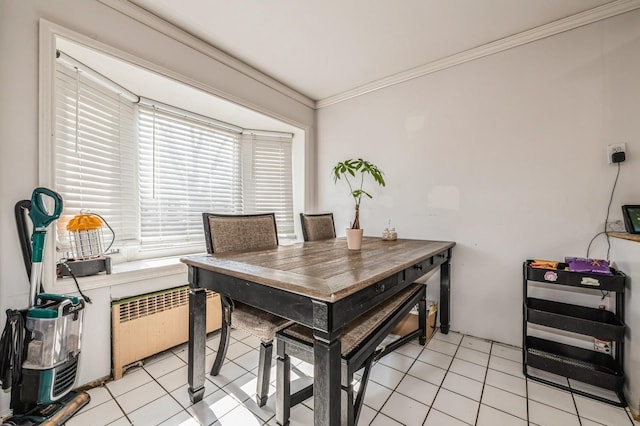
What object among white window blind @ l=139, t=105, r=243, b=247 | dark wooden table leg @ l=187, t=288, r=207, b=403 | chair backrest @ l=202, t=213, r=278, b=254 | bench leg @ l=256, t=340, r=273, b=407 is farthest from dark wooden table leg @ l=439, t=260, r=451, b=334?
white window blind @ l=139, t=105, r=243, b=247

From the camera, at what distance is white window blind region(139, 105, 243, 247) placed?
237cm

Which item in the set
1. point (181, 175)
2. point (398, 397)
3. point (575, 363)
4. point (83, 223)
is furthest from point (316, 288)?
point (181, 175)

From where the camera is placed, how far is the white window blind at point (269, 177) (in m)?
3.25

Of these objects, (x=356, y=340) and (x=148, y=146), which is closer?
(x=356, y=340)

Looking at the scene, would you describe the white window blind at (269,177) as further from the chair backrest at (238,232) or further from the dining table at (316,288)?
the dining table at (316,288)

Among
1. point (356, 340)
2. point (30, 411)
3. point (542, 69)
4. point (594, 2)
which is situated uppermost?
point (594, 2)

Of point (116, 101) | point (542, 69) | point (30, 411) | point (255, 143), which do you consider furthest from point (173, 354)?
point (542, 69)

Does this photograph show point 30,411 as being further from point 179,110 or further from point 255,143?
point 255,143

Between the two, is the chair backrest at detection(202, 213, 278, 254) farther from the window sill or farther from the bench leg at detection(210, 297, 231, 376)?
the window sill

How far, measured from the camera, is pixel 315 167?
3477 mm

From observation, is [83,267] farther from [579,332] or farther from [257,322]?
[579,332]

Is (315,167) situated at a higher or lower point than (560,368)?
higher

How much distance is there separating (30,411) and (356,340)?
5.06ft

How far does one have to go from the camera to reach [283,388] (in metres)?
1.27
